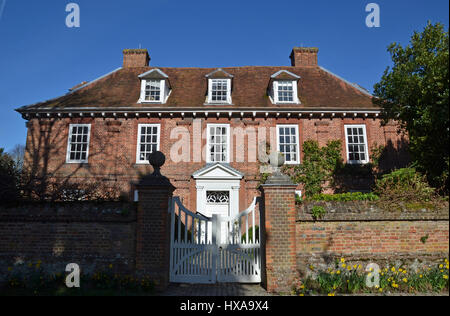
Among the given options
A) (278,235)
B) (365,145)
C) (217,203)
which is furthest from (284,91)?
(278,235)

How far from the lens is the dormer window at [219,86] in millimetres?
16109

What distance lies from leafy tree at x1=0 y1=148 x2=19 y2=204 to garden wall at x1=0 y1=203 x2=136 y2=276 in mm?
520

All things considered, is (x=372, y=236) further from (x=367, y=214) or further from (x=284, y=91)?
(x=284, y=91)

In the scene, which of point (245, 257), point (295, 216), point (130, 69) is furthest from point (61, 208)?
point (130, 69)

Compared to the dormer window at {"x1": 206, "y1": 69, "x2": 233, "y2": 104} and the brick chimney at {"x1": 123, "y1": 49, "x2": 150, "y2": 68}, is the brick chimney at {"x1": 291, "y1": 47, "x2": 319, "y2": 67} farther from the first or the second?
the brick chimney at {"x1": 123, "y1": 49, "x2": 150, "y2": 68}

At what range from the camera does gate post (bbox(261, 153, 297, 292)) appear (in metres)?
6.32

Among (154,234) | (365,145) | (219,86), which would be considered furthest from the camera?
(219,86)

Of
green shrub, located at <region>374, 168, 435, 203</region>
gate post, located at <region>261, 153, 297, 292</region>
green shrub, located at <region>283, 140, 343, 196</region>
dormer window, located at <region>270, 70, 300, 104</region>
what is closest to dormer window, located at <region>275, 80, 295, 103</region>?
dormer window, located at <region>270, 70, 300, 104</region>

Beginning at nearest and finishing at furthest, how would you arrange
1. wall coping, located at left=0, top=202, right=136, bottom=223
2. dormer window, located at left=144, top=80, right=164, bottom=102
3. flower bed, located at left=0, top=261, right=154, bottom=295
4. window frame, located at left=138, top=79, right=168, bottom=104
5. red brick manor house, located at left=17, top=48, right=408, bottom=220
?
1. flower bed, located at left=0, top=261, right=154, bottom=295
2. wall coping, located at left=0, top=202, right=136, bottom=223
3. red brick manor house, located at left=17, top=48, right=408, bottom=220
4. window frame, located at left=138, top=79, right=168, bottom=104
5. dormer window, located at left=144, top=80, right=164, bottom=102

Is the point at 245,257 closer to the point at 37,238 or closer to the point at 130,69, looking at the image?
the point at 37,238

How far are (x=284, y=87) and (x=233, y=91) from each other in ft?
9.47

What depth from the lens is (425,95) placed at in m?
8.16
